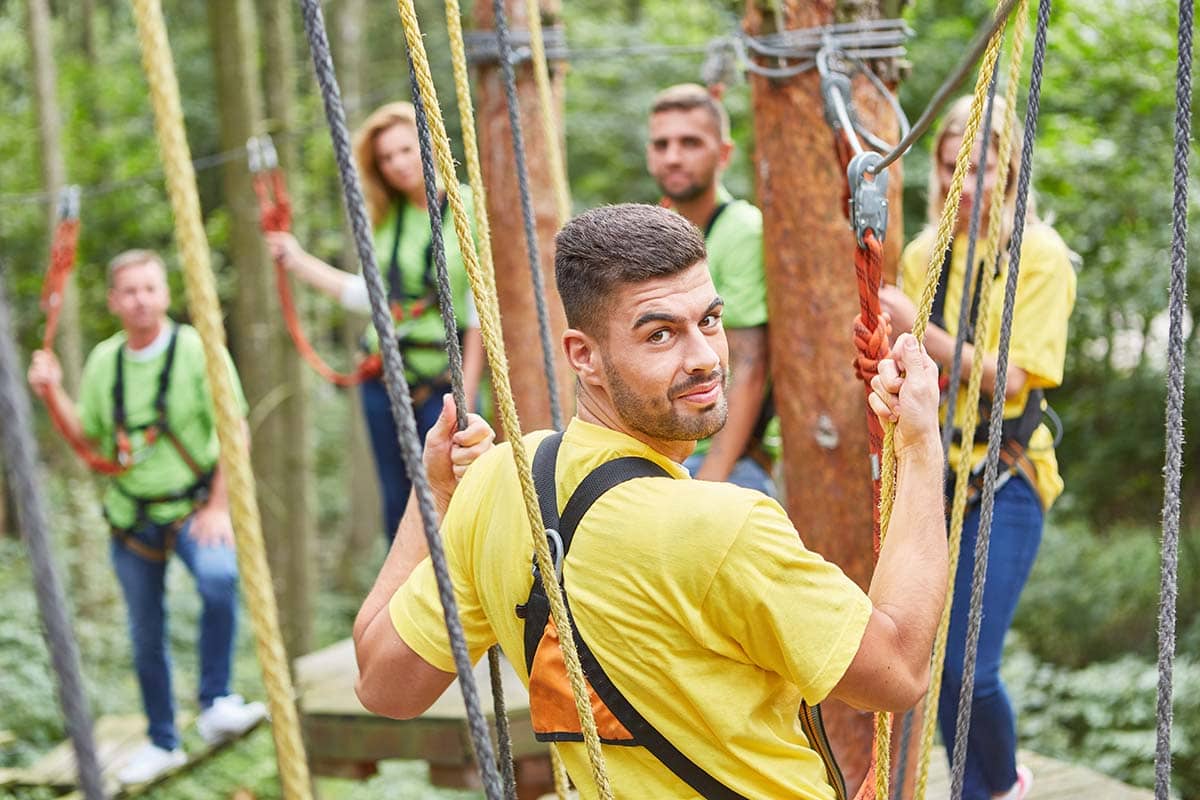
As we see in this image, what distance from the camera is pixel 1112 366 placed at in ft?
29.0

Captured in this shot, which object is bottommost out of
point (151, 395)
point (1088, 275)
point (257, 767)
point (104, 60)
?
point (257, 767)

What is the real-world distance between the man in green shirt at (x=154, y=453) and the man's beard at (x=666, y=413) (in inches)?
123

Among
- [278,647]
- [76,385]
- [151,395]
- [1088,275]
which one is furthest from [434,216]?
[76,385]

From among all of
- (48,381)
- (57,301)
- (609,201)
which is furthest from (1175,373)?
(609,201)

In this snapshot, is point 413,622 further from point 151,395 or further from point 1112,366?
point 1112,366

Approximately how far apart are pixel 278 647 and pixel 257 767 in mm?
6849

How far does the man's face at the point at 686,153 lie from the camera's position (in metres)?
3.24

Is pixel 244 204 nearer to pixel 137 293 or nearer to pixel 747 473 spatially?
pixel 137 293

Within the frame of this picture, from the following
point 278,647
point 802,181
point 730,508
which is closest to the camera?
point 278,647

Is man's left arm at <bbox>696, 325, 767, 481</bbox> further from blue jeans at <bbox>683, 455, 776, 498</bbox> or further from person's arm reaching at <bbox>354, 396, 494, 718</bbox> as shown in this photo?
person's arm reaching at <bbox>354, 396, 494, 718</bbox>

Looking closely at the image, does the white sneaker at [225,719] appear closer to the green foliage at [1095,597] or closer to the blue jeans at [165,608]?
the blue jeans at [165,608]

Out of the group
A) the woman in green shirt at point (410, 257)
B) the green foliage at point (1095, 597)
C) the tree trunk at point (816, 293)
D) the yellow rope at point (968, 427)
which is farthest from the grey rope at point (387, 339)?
the green foliage at point (1095, 597)

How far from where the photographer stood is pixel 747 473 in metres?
3.30

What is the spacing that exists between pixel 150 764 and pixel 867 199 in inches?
161
